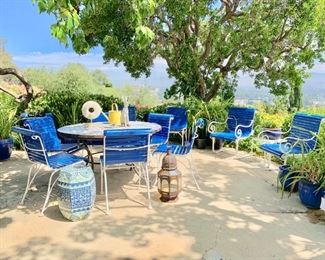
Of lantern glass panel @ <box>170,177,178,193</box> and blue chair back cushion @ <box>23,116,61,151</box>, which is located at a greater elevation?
blue chair back cushion @ <box>23,116,61,151</box>

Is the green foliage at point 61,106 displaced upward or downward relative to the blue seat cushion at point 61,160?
upward

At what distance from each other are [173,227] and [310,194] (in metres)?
1.67

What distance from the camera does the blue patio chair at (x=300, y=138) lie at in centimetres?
454

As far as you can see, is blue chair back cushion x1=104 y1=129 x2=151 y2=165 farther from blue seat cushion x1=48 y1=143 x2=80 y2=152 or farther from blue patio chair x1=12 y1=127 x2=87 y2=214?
blue seat cushion x1=48 y1=143 x2=80 y2=152

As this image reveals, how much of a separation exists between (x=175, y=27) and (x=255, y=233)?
4830 millimetres

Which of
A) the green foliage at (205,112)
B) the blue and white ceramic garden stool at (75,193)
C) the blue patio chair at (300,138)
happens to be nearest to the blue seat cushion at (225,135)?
the green foliage at (205,112)

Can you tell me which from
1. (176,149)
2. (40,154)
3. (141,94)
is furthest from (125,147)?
(141,94)

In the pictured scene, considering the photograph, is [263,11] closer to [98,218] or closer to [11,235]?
[98,218]

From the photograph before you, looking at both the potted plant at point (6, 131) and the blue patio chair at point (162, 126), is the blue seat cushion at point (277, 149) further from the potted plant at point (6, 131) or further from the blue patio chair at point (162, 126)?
the potted plant at point (6, 131)

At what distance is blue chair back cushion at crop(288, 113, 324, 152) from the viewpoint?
15.1 ft

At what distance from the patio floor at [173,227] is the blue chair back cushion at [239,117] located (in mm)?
2088

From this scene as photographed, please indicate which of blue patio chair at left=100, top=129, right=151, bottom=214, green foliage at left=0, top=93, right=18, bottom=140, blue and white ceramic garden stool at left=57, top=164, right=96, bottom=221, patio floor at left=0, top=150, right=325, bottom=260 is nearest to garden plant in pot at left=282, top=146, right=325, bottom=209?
patio floor at left=0, top=150, right=325, bottom=260

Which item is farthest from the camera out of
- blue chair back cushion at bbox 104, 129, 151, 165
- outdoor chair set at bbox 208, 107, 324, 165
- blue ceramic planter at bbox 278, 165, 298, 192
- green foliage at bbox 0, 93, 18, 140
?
green foliage at bbox 0, 93, 18, 140

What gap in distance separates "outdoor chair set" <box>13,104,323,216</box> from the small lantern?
179 mm
